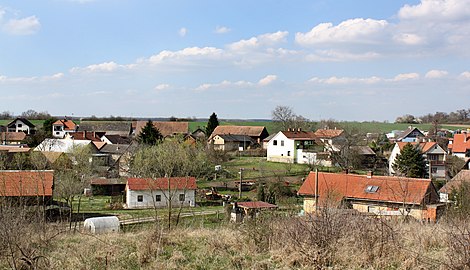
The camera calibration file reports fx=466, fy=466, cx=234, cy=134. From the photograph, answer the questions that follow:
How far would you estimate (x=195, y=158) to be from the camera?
130ft

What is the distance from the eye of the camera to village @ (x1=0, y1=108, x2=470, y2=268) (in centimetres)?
1959

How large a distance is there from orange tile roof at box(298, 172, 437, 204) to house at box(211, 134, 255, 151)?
32170 mm

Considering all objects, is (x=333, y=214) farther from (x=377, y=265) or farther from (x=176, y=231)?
(x=176, y=231)

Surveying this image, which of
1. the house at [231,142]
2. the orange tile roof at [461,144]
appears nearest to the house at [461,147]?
the orange tile roof at [461,144]

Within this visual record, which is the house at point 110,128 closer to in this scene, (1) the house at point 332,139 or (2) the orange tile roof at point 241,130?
(2) the orange tile roof at point 241,130

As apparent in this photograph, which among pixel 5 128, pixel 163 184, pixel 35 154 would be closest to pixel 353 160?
pixel 163 184

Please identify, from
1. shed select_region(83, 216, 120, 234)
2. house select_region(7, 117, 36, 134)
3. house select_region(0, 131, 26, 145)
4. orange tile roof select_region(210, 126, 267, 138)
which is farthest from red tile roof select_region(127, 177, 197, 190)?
house select_region(7, 117, 36, 134)

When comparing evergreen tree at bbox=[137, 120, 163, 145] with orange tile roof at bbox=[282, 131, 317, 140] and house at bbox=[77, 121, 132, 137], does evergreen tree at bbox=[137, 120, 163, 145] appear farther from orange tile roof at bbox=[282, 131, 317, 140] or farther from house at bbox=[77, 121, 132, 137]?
house at bbox=[77, 121, 132, 137]

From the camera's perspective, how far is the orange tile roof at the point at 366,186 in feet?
70.3

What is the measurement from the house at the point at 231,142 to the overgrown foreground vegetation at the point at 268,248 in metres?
48.3

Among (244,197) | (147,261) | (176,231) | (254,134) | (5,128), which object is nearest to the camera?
(147,261)

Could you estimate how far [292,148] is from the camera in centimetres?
5012

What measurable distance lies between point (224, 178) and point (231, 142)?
1820 cm

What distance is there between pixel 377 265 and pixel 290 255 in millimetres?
1203
